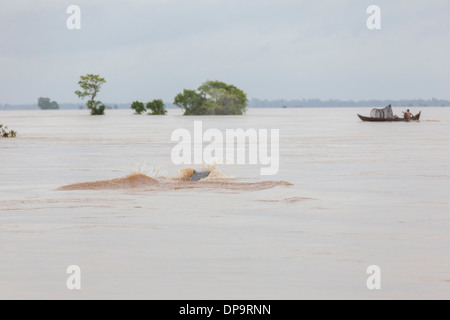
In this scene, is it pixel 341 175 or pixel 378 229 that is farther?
pixel 341 175

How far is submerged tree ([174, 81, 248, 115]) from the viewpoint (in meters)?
92.1

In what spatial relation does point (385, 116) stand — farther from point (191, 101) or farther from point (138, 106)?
point (138, 106)

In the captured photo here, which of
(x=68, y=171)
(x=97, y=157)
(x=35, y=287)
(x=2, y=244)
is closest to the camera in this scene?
(x=35, y=287)

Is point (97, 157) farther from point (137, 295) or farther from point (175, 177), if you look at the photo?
point (137, 295)

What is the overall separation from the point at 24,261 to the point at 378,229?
4.48m

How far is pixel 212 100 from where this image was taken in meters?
93.1

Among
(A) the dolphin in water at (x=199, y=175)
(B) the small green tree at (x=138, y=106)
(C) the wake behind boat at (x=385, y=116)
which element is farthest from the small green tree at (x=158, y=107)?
(A) the dolphin in water at (x=199, y=175)

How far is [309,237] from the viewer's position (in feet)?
30.4

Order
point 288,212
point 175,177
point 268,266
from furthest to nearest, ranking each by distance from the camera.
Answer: point 175,177 → point 288,212 → point 268,266

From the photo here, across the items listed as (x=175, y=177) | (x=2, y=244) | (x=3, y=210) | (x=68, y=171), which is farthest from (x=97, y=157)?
(x=2, y=244)

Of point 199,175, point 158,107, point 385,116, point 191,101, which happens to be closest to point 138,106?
point 158,107

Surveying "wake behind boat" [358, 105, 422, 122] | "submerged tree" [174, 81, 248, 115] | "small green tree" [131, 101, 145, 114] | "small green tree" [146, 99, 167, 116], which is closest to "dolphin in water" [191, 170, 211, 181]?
"wake behind boat" [358, 105, 422, 122]

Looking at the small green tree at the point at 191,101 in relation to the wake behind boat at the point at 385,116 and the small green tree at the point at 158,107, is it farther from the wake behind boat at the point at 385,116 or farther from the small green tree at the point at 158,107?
the wake behind boat at the point at 385,116

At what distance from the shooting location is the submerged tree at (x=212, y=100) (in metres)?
92.1
